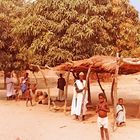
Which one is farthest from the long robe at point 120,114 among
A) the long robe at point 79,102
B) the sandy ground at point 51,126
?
the long robe at point 79,102

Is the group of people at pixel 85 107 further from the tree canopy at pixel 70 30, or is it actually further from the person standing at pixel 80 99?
the tree canopy at pixel 70 30

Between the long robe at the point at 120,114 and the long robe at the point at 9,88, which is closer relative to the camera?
the long robe at the point at 120,114

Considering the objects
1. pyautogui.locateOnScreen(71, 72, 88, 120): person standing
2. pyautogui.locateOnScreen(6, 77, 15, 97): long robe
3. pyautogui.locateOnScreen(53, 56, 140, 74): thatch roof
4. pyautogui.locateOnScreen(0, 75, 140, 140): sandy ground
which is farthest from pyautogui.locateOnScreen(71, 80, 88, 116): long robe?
pyautogui.locateOnScreen(6, 77, 15, 97): long robe

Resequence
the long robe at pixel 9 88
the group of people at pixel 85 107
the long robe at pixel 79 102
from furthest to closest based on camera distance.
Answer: the long robe at pixel 9 88, the long robe at pixel 79 102, the group of people at pixel 85 107

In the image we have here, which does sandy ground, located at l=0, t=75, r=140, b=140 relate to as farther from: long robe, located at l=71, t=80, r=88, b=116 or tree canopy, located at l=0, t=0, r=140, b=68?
tree canopy, located at l=0, t=0, r=140, b=68

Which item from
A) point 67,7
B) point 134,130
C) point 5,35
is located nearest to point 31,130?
point 134,130

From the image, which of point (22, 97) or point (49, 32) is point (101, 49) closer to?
point (49, 32)

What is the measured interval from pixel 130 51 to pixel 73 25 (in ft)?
16.6

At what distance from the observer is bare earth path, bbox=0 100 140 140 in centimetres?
1304

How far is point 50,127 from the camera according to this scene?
48.5 feet

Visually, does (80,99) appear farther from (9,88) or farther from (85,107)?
(9,88)

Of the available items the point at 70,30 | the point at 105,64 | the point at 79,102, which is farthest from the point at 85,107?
the point at 70,30

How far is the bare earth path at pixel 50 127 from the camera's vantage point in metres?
13.0

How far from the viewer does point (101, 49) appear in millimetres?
19359
